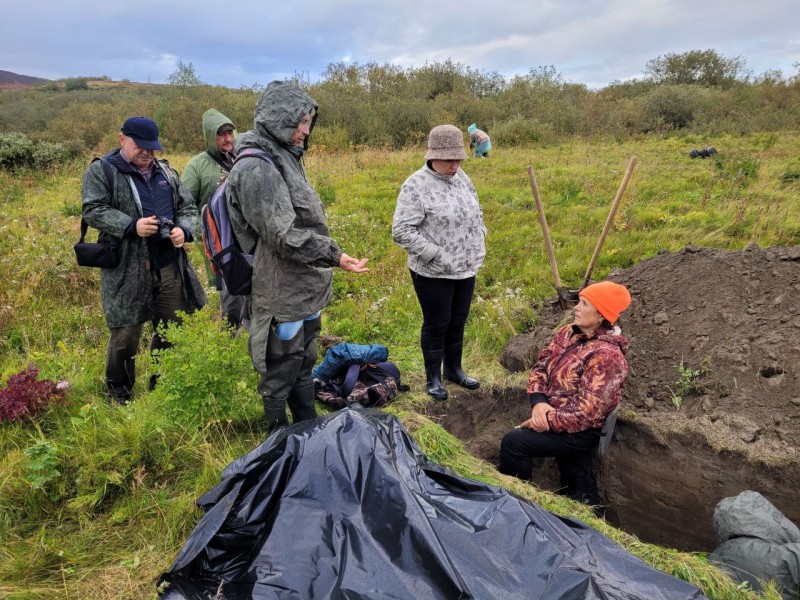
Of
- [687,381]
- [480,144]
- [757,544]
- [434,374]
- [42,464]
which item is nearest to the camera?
[757,544]

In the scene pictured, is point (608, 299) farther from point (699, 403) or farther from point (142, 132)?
point (142, 132)

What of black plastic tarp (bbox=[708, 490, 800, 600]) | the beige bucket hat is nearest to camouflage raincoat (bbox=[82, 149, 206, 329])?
the beige bucket hat

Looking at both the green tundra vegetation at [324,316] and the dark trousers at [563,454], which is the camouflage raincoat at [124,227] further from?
the dark trousers at [563,454]

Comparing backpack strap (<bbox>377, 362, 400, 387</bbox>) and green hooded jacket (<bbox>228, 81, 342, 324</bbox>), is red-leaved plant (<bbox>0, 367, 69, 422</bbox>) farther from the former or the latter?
backpack strap (<bbox>377, 362, 400, 387</bbox>)

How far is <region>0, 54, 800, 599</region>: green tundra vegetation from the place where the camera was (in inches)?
92.0

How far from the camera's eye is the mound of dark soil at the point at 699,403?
122 inches

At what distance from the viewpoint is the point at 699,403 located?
3391 millimetres

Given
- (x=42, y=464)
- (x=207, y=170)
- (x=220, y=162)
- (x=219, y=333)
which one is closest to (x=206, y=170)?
(x=207, y=170)

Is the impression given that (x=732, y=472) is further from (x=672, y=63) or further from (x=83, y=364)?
(x=672, y=63)

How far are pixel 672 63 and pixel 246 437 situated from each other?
29000mm

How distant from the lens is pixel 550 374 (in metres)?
3.12

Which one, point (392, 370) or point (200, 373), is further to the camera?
point (392, 370)

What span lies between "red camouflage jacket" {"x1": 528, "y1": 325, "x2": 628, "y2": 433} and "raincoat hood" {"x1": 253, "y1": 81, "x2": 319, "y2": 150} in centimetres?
191

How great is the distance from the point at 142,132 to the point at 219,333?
4.05ft
